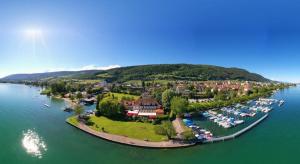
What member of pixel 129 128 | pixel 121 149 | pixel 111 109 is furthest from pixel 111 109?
A: pixel 121 149

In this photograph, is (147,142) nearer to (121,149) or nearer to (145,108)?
(121,149)

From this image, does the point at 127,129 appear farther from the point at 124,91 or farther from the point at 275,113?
the point at 124,91

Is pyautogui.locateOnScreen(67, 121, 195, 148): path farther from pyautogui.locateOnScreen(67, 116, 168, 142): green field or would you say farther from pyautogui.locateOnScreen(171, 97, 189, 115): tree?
pyautogui.locateOnScreen(171, 97, 189, 115): tree

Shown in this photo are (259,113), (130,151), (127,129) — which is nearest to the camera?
(130,151)

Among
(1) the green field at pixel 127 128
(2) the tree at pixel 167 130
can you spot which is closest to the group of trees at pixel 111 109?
(1) the green field at pixel 127 128

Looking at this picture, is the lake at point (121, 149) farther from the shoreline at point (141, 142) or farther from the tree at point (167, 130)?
the tree at point (167, 130)

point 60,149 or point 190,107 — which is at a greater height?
point 190,107

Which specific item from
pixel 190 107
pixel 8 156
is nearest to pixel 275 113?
pixel 190 107
